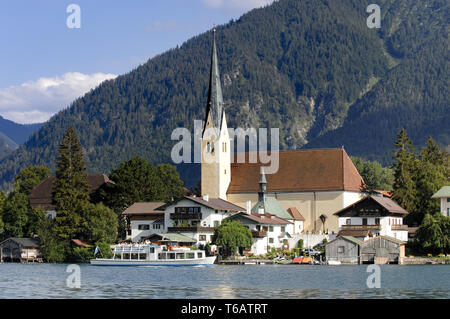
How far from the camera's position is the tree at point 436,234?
269ft

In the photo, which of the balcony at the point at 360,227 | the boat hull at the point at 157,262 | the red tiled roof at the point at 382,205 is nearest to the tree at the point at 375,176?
the red tiled roof at the point at 382,205

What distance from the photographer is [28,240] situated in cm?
9638

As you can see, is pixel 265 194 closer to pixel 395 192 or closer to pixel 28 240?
pixel 395 192

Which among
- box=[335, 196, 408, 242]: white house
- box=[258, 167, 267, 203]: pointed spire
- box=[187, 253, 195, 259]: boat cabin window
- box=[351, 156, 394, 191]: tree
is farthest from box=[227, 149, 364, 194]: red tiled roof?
box=[187, 253, 195, 259]: boat cabin window

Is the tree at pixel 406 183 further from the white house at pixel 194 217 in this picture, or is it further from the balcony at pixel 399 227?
the white house at pixel 194 217

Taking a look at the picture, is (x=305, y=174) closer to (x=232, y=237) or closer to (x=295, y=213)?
(x=295, y=213)

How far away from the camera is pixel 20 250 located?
95.0 meters

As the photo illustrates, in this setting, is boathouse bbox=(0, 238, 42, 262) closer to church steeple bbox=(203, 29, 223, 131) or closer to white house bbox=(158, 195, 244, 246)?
white house bbox=(158, 195, 244, 246)

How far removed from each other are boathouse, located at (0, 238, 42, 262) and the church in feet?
77.1

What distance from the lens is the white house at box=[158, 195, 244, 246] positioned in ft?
304

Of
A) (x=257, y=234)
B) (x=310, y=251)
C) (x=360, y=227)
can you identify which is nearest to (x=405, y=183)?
(x=360, y=227)

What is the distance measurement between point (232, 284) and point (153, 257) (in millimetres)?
29119
